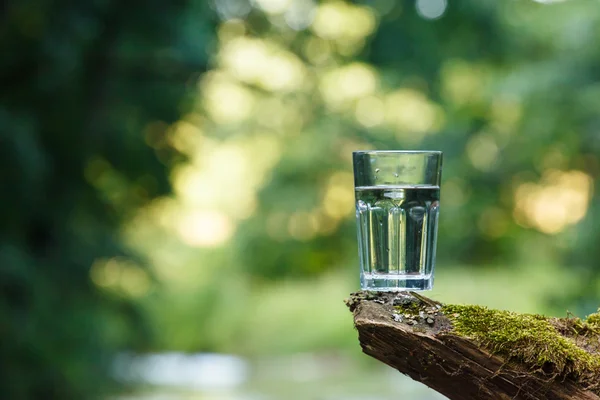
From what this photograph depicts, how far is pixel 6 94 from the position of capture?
14.0 feet

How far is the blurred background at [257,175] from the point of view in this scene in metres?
4.20

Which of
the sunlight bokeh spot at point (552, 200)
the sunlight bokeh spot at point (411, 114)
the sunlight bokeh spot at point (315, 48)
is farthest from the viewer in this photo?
the sunlight bokeh spot at point (411, 114)

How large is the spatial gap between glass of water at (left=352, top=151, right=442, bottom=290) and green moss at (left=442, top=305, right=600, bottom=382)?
13 centimetres

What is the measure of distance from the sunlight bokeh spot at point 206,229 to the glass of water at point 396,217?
9.05 meters

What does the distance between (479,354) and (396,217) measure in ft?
0.85

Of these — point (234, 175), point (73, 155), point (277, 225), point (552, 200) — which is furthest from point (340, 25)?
point (73, 155)

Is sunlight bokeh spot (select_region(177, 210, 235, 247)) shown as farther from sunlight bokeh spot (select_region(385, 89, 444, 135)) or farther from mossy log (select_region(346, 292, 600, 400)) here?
mossy log (select_region(346, 292, 600, 400))

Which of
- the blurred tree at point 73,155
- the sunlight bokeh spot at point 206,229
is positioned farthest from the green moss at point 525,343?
the sunlight bokeh spot at point 206,229

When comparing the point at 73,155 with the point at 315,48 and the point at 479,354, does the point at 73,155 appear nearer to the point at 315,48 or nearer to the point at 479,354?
the point at 315,48

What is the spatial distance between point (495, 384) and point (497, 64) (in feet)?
21.1

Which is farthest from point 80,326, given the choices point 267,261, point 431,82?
point 267,261

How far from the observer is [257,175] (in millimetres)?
9953

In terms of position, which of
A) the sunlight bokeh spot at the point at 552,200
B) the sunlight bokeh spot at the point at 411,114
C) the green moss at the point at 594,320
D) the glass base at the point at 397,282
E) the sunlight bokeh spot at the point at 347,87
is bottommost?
the green moss at the point at 594,320

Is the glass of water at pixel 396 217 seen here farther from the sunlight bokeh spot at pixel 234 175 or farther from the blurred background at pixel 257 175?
the sunlight bokeh spot at pixel 234 175
